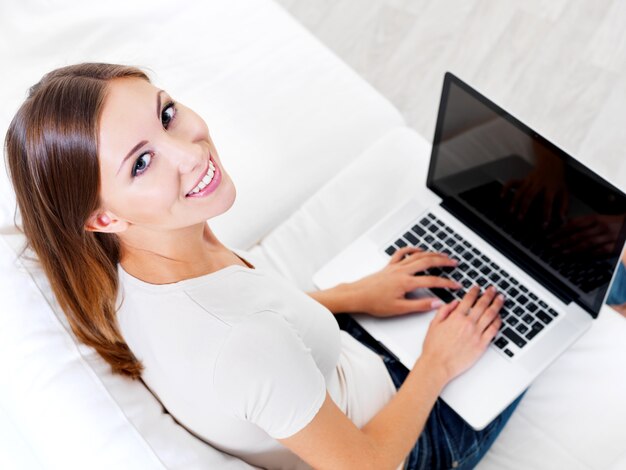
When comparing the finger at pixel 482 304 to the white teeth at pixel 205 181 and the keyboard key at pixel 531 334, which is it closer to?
the keyboard key at pixel 531 334

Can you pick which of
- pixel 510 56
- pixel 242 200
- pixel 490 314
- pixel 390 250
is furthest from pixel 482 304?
pixel 510 56

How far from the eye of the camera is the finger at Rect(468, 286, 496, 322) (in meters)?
1.31

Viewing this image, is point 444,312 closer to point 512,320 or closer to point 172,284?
point 512,320

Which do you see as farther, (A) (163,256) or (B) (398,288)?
(B) (398,288)

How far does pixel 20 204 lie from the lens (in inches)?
38.4

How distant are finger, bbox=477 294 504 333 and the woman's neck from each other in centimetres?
51

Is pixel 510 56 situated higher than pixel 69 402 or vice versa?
pixel 510 56

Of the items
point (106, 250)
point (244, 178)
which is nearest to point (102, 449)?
point (106, 250)

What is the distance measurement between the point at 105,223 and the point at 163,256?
105 millimetres

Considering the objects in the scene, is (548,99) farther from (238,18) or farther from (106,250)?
(106,250)

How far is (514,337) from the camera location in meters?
1.31

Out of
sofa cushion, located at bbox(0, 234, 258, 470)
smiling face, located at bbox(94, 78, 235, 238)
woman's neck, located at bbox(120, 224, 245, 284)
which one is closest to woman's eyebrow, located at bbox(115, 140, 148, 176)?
smiling face, located at bbox(94, 78, 235, 238)

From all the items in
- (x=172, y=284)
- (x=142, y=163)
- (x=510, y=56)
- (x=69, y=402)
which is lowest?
(x=69, y=402)

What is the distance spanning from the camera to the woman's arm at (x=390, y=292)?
1.36 m
